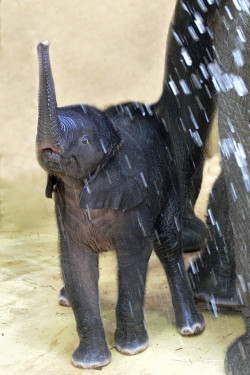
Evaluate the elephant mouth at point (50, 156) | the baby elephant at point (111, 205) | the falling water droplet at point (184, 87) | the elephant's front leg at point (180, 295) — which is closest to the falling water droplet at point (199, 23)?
the falling water droplet at point (184, 87)

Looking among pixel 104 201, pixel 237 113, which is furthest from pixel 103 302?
pixel 237 113

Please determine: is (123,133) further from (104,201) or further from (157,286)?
(157,286)

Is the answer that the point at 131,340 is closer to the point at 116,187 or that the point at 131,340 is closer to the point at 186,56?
the point at 116,187

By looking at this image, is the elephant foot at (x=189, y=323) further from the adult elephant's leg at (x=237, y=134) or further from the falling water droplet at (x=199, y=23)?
the falling water droplet at (x=199, y=23)

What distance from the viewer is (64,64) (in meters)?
6.16

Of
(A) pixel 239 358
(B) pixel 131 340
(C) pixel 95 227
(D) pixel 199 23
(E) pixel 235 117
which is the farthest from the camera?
(D) pixel 199 23

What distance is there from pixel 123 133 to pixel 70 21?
10.2 ft

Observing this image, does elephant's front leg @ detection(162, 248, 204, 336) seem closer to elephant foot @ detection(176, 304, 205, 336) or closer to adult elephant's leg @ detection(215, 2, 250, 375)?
elephant foot @ detection(176, 304, 205, 336)

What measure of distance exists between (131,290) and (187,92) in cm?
135

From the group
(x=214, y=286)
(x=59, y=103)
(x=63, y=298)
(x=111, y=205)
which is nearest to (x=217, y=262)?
(x=214, y=286)

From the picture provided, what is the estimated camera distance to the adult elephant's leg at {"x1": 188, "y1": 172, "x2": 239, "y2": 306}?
3.83 metres

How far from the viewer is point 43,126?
9.17 ft

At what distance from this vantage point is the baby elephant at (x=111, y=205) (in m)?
3.05

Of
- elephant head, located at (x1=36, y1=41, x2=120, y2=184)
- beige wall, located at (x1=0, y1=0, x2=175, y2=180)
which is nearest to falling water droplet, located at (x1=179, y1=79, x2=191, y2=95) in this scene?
elephant head, located at (x1=36, y1=41, x2=120, y2=184)
